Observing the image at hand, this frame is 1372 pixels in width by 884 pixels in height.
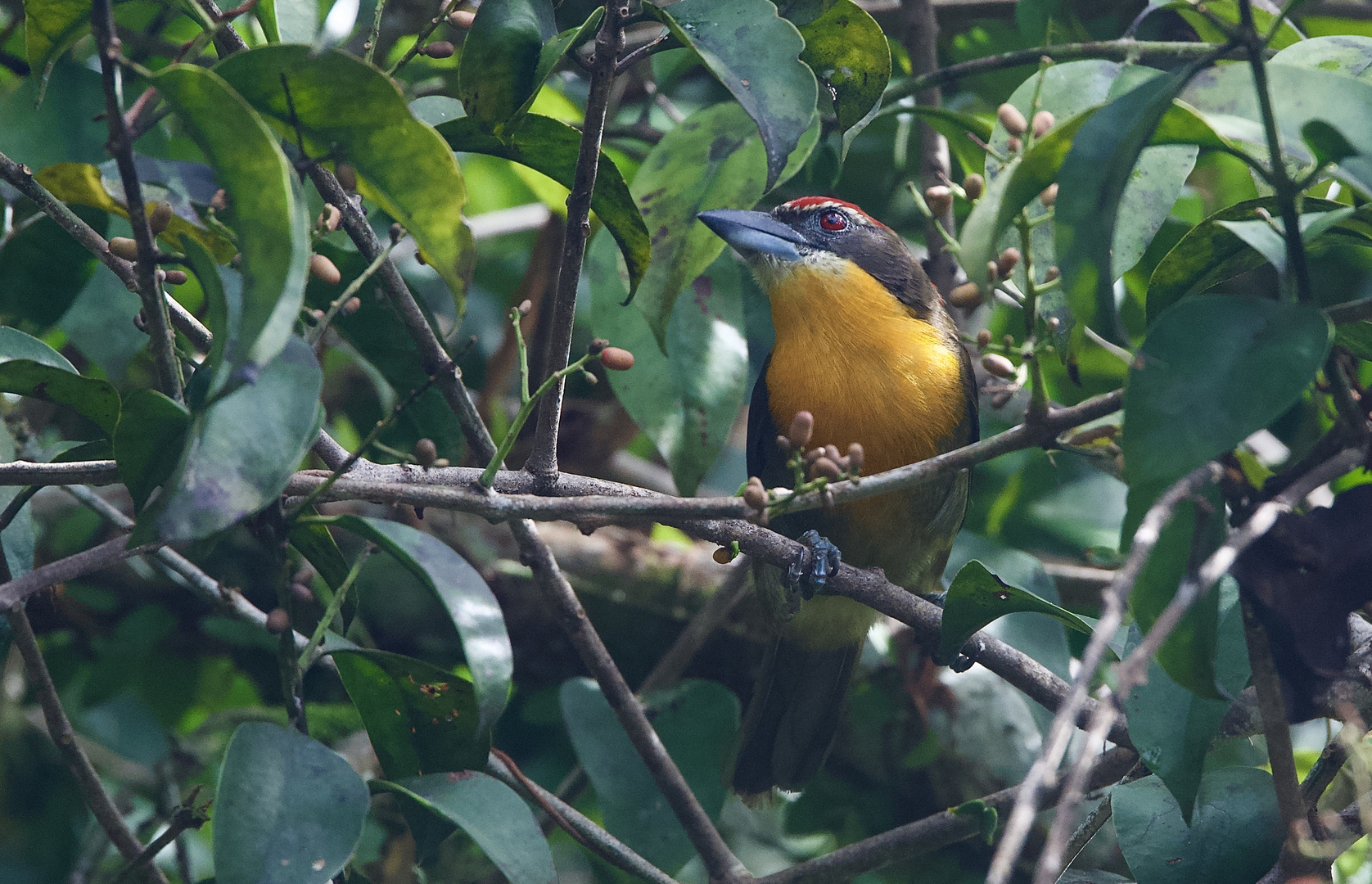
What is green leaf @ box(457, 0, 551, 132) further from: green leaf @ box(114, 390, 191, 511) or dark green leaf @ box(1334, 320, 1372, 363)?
dark green leaf @ box(1334, 320, 1372, 363)

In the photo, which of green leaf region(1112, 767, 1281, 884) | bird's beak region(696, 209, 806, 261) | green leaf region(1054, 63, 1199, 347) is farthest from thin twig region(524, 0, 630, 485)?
green leaf region(1112, 767, 1281, 884)

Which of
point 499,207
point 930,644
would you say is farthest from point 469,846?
point 499,207

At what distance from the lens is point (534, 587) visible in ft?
11.7

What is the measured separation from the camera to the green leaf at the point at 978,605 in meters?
1.88

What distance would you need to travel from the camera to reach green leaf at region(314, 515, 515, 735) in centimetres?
158

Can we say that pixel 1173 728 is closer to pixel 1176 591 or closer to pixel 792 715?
pixel 1176 591

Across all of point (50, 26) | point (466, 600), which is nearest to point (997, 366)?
point (466, 600)

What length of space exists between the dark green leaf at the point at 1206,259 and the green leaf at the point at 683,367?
97 centimetres

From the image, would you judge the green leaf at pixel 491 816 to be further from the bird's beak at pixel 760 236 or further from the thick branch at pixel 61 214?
the bird's beak at pixel 760 236

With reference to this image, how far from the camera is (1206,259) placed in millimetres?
1745

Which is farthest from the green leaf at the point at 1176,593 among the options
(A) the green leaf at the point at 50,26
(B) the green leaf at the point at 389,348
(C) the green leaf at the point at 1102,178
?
(A) the green leaf at the point at 50,26

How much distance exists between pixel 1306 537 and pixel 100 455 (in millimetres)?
1930

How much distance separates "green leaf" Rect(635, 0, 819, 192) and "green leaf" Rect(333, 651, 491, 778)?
1.04 metres

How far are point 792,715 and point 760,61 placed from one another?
212cm
